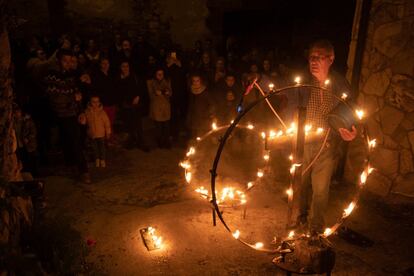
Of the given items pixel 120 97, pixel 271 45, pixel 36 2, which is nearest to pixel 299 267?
pixel 120 97

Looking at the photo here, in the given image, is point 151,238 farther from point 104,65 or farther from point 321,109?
point 104,65

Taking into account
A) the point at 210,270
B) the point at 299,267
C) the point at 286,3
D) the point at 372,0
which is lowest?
the point at 210,270

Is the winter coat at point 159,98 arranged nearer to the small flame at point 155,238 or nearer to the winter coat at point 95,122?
the winter coat at point 95,122

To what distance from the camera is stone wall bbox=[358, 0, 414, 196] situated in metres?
5.83

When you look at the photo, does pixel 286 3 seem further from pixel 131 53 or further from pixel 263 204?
Result: pixel 263 204

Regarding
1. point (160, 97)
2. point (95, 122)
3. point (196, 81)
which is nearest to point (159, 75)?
point (160, 97)

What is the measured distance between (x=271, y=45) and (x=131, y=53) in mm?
5783

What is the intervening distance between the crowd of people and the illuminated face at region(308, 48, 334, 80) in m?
2.67

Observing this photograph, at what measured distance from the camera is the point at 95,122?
7.52 meters

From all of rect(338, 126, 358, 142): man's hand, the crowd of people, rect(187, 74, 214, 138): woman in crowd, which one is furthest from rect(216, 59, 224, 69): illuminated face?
rect(338, 126, 358, 142): man's hand

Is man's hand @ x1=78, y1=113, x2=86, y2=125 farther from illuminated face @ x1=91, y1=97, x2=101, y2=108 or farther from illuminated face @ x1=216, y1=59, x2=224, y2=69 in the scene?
illuminated face @ x1=216, y1=59, x2=224, y2=69

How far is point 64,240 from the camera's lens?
502cm

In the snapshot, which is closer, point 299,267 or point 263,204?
point 299,267

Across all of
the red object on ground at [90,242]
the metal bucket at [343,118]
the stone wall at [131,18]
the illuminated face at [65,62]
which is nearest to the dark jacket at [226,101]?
the illuminated face at [65,62]
